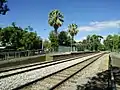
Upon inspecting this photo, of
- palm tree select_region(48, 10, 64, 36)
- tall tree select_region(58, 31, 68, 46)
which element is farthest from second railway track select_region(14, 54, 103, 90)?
tall tree select_region(58, 31, 68, 46)

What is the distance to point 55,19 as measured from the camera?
88812mm

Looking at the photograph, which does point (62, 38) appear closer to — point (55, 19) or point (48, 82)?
point (55, 19)

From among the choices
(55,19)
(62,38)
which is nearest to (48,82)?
(55,19)

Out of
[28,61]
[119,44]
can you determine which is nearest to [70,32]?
[119,44]

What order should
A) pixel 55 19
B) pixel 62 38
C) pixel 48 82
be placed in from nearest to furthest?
1. pixel 48 82
2. pixel 55 19
3. pixel 62 38

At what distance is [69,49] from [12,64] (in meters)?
53.9

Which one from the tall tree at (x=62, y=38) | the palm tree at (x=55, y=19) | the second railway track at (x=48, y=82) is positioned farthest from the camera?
the tall tree at (x=62, y=38)

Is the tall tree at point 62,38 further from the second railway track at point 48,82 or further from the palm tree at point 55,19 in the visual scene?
the second railway track at point 48,82

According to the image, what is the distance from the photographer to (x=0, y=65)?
78.6 feet

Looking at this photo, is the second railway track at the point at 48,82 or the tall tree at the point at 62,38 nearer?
the second railway track at the point at 48,82

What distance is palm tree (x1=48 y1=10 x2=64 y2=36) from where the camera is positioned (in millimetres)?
88312

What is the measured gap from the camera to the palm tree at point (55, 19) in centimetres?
8831

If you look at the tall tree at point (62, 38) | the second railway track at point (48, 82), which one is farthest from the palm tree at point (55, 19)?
the second railway track at point (48, 82)

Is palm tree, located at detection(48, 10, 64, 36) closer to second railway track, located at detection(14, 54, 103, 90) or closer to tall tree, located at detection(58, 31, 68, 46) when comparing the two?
tall tree, located at detection(58, 31, 68, 46)
